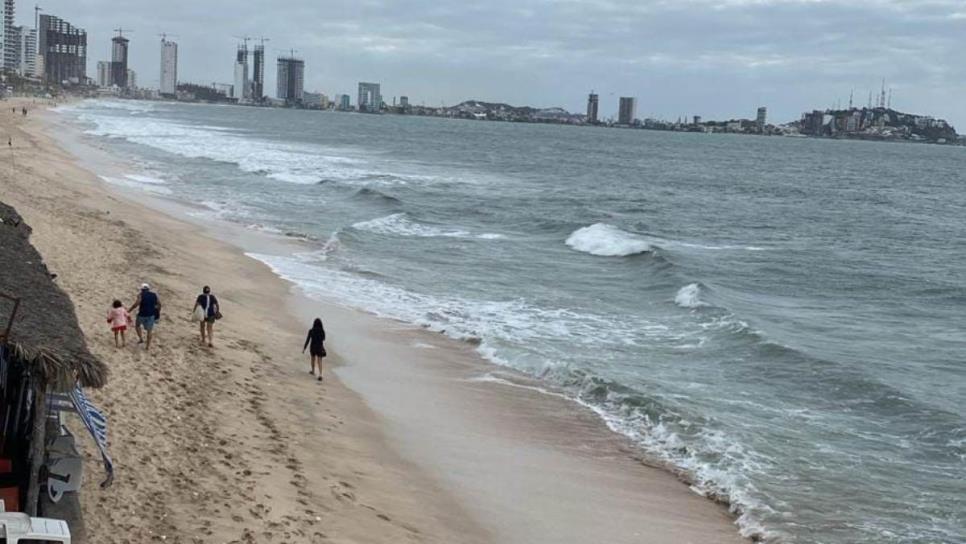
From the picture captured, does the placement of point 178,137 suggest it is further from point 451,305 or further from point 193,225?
point 451,305

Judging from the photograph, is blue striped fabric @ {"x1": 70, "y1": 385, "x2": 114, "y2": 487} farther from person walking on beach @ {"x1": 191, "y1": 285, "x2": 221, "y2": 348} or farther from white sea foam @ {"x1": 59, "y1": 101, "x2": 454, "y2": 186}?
white sea foam @ {"x1": 59, "y1": 101, "x2": 454, "y2": 186}

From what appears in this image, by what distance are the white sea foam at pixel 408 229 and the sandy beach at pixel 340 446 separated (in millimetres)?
14473

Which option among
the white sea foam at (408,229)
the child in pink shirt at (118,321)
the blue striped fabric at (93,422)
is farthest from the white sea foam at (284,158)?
the blue striped fabric at (93,422)

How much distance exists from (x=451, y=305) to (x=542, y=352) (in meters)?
4.59

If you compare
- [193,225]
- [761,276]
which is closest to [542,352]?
[761,276]

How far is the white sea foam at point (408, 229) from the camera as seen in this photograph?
1405 inches

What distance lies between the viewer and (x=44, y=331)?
8383 mm

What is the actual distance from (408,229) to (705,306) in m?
15.0

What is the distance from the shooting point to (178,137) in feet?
304

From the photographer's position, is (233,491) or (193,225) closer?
(233,491)

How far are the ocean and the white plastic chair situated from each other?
7822 mm

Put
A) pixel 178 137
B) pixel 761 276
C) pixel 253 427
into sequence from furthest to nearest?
1. pixel 178 137
2. pixel 761 276
3. pixel 253 427

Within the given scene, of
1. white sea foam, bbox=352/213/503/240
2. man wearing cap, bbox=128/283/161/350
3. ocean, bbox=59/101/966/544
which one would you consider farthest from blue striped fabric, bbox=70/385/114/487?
white sea foam, bbox=352/213/503/240

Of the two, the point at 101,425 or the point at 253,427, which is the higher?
the point at 101,425
